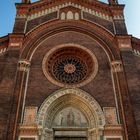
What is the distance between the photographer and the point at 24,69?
14.5 metres

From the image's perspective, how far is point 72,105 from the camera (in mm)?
14273

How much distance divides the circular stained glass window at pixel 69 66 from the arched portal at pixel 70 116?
88 centimetres

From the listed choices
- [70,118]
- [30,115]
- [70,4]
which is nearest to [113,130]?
[70,118]

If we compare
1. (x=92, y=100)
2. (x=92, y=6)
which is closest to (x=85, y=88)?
(x=92, y=100)

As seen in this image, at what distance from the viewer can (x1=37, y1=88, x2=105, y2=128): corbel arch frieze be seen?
42.4 ft

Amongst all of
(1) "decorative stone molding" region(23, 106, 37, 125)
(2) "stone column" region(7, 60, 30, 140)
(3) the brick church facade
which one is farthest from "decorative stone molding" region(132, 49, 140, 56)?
(1) "decorative stone molding" region(23, 106, 37, 125)

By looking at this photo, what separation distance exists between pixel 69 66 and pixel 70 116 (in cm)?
358

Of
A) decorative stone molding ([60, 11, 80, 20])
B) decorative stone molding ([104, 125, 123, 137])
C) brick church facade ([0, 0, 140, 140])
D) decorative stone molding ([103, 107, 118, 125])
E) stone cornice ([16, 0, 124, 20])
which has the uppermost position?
stone cornice ([16, 0, 124, 20])

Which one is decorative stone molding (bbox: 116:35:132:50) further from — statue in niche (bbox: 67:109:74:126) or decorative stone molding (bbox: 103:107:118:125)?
statue in niche (bbox: 67:109:74:126)

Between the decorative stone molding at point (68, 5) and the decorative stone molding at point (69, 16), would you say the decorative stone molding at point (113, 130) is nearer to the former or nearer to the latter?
the decorative stone molding at point (68, 5)

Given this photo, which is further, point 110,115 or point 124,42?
point 124,42

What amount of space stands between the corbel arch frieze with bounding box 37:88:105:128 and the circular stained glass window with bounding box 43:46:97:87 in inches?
25.6

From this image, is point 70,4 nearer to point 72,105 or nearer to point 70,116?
point 72,105

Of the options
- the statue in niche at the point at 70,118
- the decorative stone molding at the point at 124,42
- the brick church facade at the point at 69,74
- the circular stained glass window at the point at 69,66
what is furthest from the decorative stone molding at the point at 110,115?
the decorative stone molding at the point at 124,42
